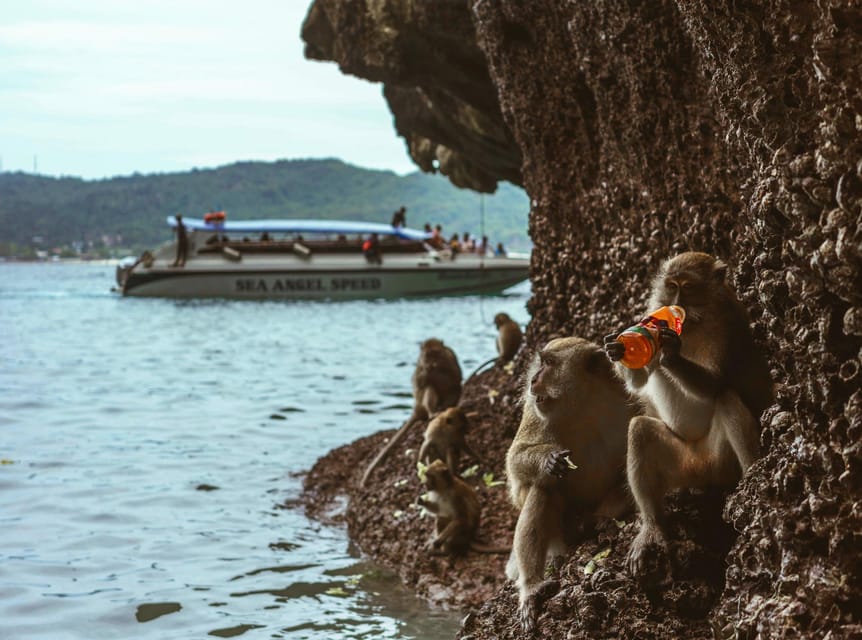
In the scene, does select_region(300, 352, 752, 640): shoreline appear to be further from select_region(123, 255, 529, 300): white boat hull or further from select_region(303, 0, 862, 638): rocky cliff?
select_region(123, 255, 529, 300): white boat hull

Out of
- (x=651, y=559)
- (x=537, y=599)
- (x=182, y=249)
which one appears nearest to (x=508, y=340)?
(x=537, y=599)

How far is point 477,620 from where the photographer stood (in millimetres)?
5164

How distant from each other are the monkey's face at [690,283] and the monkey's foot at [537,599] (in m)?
1.27

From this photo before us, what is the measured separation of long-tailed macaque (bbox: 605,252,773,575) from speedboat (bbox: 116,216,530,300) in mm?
38694

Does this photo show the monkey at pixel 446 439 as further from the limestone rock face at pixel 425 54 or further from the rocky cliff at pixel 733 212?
the limestone rock face at pixel 425 54

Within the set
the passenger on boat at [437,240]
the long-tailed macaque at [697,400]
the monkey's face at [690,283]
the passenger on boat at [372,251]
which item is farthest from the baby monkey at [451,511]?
the passenger on boat at [437,240]

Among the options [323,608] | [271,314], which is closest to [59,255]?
[271,314]

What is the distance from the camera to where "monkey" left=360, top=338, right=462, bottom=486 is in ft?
34.1

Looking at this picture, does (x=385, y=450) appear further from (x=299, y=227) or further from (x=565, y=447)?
(x=299, y=227)

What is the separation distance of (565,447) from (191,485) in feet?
26.4

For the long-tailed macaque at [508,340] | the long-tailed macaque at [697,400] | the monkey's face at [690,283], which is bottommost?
the long-tailed macaque at [508,340]

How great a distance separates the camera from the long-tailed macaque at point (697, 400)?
3961mm

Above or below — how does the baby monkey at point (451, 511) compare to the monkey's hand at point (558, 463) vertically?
below

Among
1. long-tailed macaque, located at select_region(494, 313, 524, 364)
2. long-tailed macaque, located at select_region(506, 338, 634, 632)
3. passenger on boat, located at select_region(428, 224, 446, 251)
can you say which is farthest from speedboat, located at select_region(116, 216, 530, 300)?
long-tailed macaque, located at select_region(506, 338, 634, 632)
